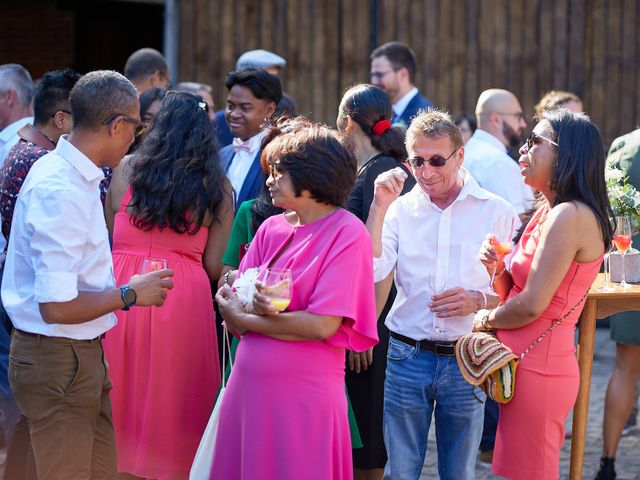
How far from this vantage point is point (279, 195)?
12.2 ft

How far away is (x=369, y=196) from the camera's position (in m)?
4.94

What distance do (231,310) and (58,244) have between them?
2.19ft

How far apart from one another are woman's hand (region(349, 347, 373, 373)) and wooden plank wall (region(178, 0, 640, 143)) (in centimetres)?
553

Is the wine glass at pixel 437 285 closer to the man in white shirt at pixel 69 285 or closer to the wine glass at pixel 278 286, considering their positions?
the wine glass at pixel 278 286

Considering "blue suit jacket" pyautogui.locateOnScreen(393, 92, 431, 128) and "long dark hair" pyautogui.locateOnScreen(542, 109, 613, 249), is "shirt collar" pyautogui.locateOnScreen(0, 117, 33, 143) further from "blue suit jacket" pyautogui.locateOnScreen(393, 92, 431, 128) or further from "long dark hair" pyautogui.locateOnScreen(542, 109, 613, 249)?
"long dark hair" pyautogui.locateOnScreen(542, 109, 613, 249)

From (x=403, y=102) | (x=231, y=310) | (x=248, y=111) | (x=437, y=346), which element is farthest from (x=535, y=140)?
(x=403, y=102)

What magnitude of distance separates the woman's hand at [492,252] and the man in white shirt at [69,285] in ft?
4.17

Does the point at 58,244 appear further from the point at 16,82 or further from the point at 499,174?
the point at 499,174

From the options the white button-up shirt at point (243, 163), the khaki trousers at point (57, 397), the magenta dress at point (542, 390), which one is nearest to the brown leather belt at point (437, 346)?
the magenta dress at point (542, 390)

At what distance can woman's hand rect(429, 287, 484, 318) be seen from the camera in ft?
13.8

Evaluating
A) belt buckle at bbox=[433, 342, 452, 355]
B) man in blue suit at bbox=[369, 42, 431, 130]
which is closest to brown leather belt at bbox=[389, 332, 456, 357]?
belt buckle at bbox=[433, 342, 452, 355]

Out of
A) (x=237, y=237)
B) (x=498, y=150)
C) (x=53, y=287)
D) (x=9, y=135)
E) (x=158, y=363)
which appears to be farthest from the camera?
(x=498, y=150)

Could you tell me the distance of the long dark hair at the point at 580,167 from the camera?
407 cm

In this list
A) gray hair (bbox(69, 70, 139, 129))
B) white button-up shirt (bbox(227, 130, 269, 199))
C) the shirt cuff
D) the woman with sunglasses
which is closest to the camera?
the shirt cuff
